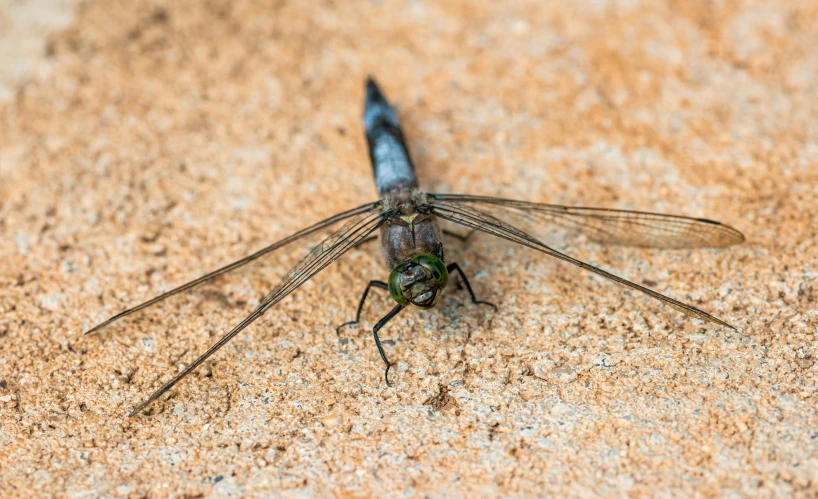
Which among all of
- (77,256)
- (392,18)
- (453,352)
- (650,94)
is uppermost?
(392,18)

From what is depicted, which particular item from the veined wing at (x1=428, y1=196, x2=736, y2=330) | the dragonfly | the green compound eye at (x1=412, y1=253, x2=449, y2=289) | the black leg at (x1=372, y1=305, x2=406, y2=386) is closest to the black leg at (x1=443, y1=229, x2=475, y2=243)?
the dragonfly

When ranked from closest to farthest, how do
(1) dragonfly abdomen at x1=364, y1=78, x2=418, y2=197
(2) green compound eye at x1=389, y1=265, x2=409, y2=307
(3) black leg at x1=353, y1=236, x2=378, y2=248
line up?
(2) green compound eye at x1=389, y1=265, x2=409, y2=307 < (3) black leg at x1=353, y1=236, x2=378, y2=248 < (1) dragonfly abdomen at x1=364, y1=78, x2=418, y2=197

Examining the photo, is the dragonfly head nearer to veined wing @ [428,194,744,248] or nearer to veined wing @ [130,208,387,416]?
veined wing @ [130,208,387,416]

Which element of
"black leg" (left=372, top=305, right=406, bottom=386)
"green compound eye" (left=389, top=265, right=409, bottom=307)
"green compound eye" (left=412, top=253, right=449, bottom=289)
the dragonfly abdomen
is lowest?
"black leg" (left=372, top=305, right=406, bottom=386)

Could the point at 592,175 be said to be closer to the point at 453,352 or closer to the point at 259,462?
the point at 453,352

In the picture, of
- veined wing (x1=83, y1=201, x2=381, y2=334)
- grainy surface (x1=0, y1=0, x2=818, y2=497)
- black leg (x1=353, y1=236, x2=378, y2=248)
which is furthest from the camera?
black leg (x1=353, y1=236, x2=378, y2=248)

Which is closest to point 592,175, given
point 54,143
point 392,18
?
point 392,18
